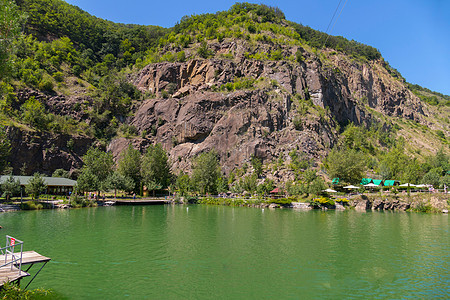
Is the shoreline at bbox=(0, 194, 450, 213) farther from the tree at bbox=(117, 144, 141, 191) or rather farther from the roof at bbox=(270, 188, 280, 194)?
the tree at bbox=(117, 144, 141, 191)

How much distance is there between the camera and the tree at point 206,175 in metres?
84.2

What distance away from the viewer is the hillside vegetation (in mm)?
91812

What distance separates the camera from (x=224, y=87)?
359ft

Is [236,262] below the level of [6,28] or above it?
below

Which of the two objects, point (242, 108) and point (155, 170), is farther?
point (242, 108)

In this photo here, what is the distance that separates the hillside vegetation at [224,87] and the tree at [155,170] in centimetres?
1025

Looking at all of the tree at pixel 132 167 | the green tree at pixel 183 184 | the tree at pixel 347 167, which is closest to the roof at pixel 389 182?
the tree at pixel 347 167

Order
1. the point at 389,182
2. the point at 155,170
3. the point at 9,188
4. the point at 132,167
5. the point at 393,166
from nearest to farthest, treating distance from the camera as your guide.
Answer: the point at 9,188, the point at 132,167, the point at 389,182, the point at 155,170, the point at 393,166

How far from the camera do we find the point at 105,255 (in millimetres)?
21984

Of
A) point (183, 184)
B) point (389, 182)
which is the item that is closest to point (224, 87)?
point (183, 184)

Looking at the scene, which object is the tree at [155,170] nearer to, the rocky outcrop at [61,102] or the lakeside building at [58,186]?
the lakeside building at [58,186]

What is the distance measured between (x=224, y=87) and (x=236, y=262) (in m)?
94.2

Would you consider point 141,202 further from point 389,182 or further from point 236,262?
point 389,182

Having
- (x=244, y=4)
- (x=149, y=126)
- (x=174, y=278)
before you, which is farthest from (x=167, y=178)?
(x=244, y=4)
